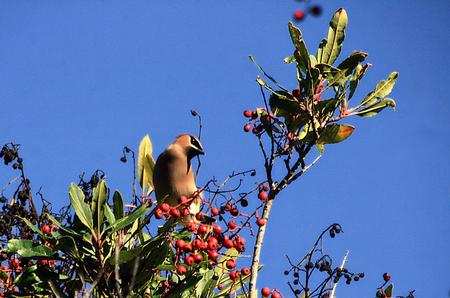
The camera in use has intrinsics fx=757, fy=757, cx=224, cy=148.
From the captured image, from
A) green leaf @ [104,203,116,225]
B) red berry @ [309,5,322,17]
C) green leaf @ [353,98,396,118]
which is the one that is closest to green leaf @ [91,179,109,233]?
green leaf @ [104,203,116,225]

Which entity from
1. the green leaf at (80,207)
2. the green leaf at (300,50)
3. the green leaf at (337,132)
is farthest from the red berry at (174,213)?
the green leaf at (300,50)

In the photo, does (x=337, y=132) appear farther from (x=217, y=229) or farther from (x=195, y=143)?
(x=195, y=143)

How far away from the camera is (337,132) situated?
365cm

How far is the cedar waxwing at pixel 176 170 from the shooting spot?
15.8 ft

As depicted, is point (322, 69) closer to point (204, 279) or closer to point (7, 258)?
point (204, 279)

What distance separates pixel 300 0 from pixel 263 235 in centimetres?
179

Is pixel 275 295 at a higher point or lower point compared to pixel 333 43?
lower

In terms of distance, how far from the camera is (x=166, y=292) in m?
3.64

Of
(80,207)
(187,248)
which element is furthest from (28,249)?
(187,248)

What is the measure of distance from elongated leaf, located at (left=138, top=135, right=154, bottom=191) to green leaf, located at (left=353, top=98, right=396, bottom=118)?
1.62 m

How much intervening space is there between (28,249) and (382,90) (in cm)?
192

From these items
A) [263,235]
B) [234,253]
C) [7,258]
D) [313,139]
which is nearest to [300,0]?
[263,235]

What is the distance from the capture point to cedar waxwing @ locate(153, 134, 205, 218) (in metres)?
4.83

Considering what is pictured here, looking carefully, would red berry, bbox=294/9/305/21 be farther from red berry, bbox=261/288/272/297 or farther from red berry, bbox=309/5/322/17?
red berry, bbox=261/288/272/297
